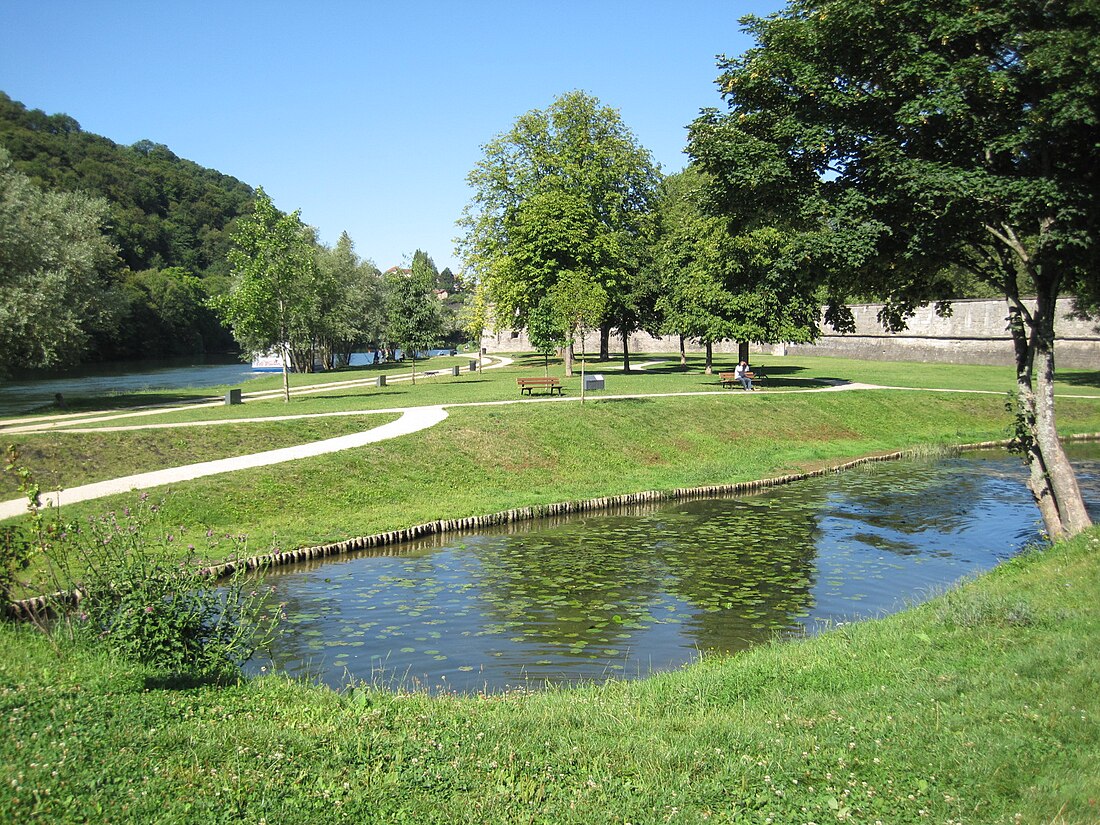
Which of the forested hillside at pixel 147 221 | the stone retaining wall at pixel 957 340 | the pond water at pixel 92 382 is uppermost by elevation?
the forested hillside at pixel 147 221

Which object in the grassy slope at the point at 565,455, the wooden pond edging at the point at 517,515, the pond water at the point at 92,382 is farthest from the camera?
the pond water at the point at 92,382

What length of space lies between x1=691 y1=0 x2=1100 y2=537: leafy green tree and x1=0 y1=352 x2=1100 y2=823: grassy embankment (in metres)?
5.52

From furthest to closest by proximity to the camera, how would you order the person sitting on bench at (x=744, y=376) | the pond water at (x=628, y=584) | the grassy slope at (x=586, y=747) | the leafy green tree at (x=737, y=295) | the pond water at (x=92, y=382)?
the pond water at (x=92, y=382) < the leafy green tree at (x=737, y=295) < the person sitting on bench at (x=744, y=376) < the pond water at (x=628, y=584) < the grassy slope at (x=586, y=747)

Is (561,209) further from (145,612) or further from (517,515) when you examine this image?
(145,612)

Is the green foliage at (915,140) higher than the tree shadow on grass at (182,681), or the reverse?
the green foliage at (915,140)

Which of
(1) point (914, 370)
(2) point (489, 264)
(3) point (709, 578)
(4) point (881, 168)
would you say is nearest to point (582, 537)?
(3) point (709, 578)

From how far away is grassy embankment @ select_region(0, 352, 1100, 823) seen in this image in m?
5.50

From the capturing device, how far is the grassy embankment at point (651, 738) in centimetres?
550

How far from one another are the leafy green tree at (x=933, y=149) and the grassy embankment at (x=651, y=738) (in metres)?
5.52

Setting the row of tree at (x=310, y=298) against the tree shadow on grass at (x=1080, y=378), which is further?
the tree shadow on grass at (x=1080, y=378)

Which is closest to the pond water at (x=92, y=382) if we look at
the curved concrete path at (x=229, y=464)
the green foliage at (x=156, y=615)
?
the curved concrete path at (x=229, y=464)

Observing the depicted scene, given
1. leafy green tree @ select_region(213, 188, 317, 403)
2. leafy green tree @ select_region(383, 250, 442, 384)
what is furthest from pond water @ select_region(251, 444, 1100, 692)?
leafy green tree @ select_region(383, 250, 442, 384)

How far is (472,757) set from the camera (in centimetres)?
632

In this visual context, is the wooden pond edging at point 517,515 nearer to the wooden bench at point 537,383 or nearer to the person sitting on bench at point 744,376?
the person sitting on bench at point 744,376
